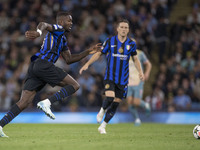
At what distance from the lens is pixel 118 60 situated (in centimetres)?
866

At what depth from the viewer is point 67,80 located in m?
7.42

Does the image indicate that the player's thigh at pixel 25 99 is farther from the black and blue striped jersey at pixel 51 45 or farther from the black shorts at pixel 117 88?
the black shorts at pixel 117 88

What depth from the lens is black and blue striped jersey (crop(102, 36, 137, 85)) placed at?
864 cm

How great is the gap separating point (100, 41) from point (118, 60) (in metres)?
7.96

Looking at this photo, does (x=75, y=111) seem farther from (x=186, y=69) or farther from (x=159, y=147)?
(x=159, y=147)

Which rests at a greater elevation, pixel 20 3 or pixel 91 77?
pixel 20 3

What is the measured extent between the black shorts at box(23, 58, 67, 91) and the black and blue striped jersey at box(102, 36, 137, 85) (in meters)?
1.52

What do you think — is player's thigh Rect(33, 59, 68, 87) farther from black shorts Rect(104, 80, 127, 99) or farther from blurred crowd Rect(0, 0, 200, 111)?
blurred crowd Rect(0, 0, 200, 111)

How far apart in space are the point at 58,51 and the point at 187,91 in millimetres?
8224

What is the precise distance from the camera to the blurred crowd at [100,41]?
48.1 feet

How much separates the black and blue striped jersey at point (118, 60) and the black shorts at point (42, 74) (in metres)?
1.52

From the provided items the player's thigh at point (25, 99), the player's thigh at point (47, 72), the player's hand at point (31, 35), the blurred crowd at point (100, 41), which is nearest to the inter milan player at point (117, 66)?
the player's thigh at point (47, 72)

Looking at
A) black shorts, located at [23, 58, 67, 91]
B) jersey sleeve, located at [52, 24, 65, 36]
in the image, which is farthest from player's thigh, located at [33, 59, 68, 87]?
jersey sleeve, located at [52, 24, 65, 36]

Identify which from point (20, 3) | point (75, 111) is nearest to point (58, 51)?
point (75, 111)
